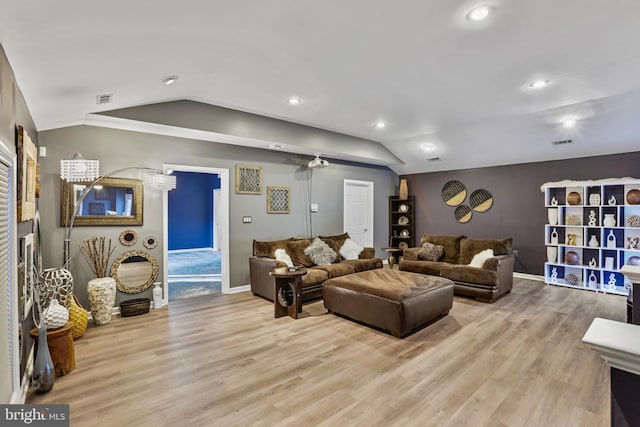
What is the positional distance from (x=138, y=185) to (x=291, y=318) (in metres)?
2.79

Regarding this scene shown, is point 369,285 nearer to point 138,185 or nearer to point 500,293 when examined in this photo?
point 500,293

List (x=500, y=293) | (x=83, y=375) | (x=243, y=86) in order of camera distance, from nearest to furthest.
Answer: (x=83, y=375) < (x=243, y=86) < (x=500, y=293)

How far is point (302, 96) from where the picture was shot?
3.97 metres

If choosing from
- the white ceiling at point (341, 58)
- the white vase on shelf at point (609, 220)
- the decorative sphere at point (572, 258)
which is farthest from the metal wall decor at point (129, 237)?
the white vase on shelf at point (609, 220)

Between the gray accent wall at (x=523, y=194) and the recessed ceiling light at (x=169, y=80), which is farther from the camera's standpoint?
the gray accent wall at (x=523, y=194)

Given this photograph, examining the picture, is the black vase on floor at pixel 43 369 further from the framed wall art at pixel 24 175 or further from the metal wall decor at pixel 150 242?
the metal wall decor at pixel 150 242

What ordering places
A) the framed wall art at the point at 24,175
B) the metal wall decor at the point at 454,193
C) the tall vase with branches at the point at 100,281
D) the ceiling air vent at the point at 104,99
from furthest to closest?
the metal wall decor at the point at 454,193 → the tall vase with branches at the point at 100,281 → the ceiling air vent at the point at 104,99 → the framed wall art at the point at 24,175

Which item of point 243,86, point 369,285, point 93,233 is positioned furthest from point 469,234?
point 93,233

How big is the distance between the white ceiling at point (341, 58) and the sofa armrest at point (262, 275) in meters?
2.27

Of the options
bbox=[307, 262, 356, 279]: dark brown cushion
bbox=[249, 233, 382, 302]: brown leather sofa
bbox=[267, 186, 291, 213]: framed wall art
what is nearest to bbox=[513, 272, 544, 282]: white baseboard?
bbox=[249, 233, 382, 302]: brown leather sofa

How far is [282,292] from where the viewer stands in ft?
13.5

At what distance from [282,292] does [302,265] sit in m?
1.04

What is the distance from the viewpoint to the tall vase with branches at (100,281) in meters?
3.67

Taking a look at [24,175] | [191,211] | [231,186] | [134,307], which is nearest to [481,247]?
[231,186]
